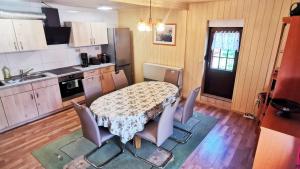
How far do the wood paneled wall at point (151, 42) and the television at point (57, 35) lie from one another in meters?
1.84

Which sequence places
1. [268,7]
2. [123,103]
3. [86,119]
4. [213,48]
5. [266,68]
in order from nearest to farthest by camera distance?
1. [86,119]
2. [123,103]
3. [268,7]
4. [266,68]
5. [213,48]

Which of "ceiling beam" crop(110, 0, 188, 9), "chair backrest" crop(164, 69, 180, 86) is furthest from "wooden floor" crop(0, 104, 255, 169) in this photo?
"ceiling beam" crop(110, 0, 188, 9)

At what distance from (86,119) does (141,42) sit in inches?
135

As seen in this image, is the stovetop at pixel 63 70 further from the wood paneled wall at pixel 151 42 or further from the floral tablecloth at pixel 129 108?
the wood paneled wall at pixel 151 42

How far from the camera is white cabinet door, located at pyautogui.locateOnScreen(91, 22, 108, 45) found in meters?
4.61

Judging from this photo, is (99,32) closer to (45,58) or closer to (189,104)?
(45,58)

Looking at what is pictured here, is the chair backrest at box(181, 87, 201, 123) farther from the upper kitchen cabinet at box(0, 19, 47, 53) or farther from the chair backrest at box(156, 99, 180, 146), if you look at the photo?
the upper kitchen cabinet at box(0, 19, 47, 53)

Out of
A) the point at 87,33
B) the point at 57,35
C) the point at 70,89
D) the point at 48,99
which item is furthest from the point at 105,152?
the point at 87,33

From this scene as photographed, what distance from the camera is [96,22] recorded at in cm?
480

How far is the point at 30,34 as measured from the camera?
349cm

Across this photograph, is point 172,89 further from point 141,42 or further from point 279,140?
point 141,42

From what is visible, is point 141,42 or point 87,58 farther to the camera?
point 141,42

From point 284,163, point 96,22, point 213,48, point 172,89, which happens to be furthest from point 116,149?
point 96,22

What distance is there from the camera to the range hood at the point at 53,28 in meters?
3.76
